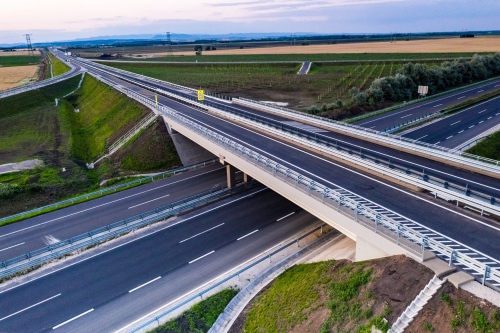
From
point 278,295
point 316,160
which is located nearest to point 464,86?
point 316,160

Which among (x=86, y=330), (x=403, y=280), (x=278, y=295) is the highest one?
(x=403, y=280)

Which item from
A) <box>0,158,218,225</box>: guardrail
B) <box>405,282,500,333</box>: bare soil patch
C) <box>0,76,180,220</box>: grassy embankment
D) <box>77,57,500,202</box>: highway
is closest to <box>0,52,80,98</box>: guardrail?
<box>0,76,180,220</box>: grassy embankment

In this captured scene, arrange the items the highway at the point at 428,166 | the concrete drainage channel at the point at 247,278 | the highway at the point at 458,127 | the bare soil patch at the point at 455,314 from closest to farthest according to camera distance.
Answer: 1. the bare soil patch at the point at 455,314
2. the concrete drainage channel at the point at 247,278
3. the highway at the point at 428,166
4. the highway at the point at 458,127

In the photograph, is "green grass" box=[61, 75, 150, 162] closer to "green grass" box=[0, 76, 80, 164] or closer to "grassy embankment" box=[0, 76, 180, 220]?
"grassy embankment" box=[0, 76, 180, 220]

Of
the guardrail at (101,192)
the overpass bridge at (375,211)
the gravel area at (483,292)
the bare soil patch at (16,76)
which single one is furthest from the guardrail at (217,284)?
the bare soil patch at (16,76)

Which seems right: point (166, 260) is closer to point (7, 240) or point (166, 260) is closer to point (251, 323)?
point (251, 323)

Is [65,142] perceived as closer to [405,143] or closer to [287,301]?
[405,143]

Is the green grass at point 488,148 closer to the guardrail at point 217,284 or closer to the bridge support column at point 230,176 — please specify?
the guardrail at point 217,284
